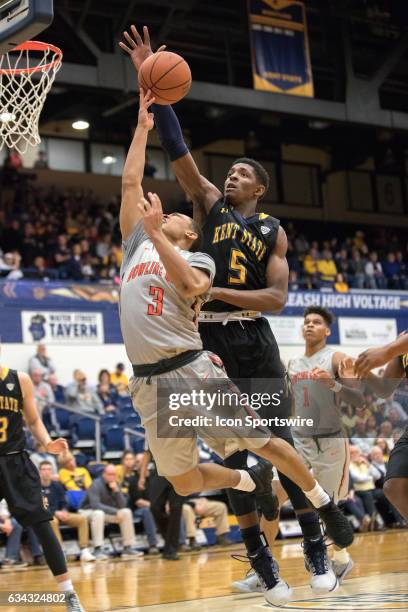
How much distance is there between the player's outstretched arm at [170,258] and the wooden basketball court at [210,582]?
7.16ft

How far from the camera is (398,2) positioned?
23.7 meters

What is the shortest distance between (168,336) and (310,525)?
5.89 feet

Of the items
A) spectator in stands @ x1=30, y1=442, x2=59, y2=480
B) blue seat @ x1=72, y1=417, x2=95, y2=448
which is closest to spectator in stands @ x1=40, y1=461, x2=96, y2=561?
spectator in stands @ x1=30, y1=442, x2=59, y2=480

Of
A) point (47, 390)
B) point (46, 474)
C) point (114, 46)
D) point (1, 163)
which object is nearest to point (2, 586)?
point (46, 474)

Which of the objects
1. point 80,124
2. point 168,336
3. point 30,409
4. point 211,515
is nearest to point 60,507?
point 211,515

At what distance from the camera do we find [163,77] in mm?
5691

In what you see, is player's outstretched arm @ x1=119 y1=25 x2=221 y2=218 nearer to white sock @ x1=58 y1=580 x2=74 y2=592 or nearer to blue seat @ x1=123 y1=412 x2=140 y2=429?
white sock @ x1=58 y1=580 x2=74 y2=592

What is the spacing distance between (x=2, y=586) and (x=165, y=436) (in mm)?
4720

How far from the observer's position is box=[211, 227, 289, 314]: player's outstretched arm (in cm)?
597

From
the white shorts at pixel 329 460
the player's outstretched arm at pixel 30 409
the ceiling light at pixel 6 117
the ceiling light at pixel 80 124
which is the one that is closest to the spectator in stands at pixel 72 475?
the ceiling light at pixel 6 117

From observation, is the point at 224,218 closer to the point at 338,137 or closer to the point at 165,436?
the point at 165,436

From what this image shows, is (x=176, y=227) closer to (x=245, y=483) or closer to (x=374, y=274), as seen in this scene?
(x=245, y=483)

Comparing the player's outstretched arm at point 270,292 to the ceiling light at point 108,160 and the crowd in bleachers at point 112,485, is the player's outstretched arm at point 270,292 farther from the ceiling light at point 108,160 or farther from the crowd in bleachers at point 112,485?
the ceiling light at point 108,160

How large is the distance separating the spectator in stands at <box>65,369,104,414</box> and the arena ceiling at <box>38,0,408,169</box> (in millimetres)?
6144
